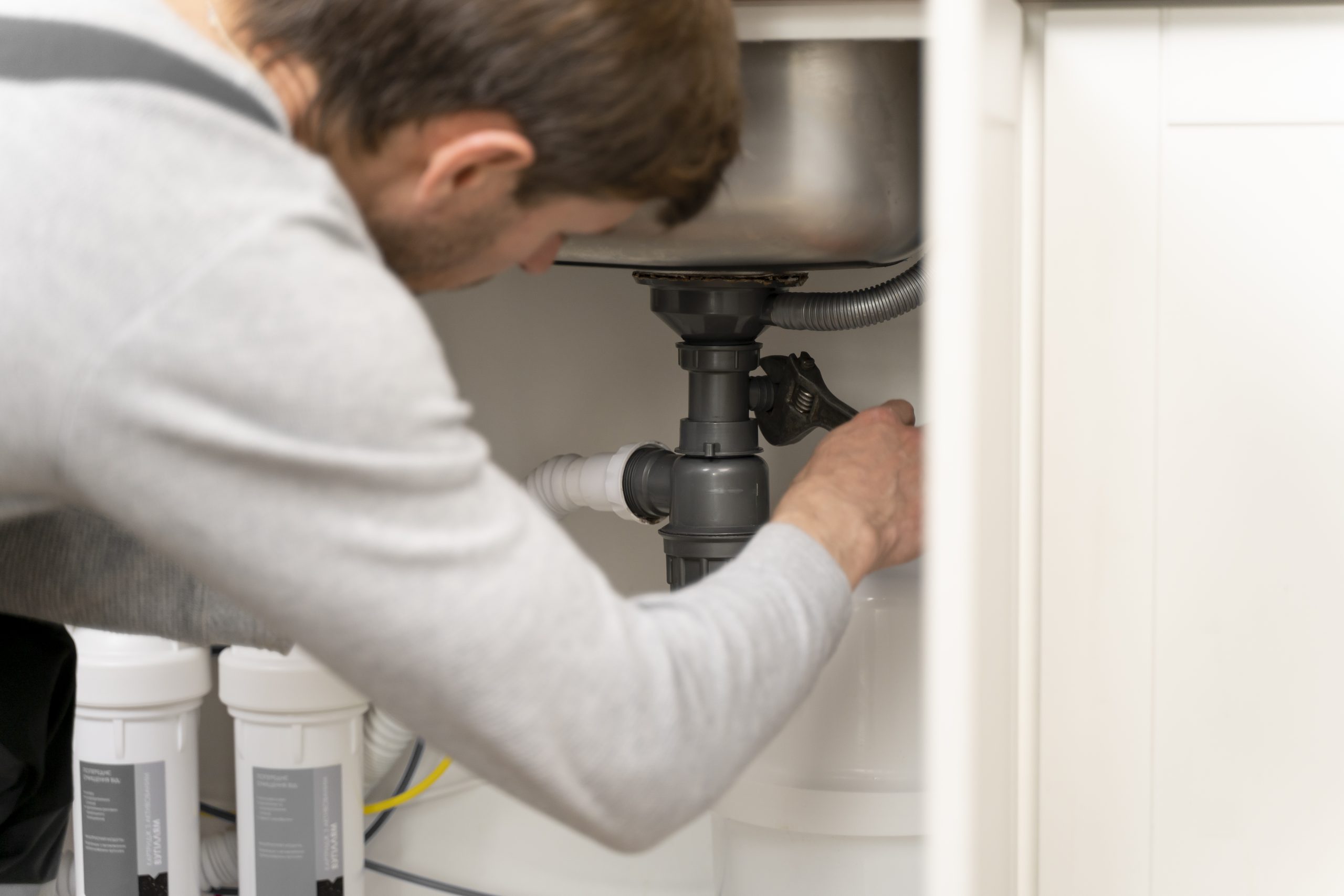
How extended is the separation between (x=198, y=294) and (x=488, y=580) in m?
0.15

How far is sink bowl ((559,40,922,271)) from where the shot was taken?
73 cm

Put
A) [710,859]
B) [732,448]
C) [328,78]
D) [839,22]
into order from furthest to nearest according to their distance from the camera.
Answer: [710,859] → [732,448] → [839,22] → [328,78]

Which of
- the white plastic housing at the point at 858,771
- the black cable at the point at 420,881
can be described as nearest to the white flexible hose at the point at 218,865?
the black cable at the point at 420,881

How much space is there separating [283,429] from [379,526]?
5 cm

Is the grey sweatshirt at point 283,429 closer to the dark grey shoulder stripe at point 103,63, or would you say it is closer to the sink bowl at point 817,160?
the dark grey shoulder stripe at point 103,63

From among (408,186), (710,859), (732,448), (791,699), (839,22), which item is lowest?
(710,859)

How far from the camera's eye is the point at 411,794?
3.95 feet

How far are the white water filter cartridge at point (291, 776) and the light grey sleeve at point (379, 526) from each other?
63cm

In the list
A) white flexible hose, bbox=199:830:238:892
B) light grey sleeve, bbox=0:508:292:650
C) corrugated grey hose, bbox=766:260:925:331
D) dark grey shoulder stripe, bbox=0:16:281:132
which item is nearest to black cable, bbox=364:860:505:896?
white flexible hose, bbox=199:830:238:892

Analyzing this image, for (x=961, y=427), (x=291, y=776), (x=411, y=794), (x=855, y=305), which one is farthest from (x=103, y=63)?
(x=411, y=794)

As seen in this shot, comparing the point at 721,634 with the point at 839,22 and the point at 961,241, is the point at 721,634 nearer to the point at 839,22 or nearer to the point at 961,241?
the point at 961,241

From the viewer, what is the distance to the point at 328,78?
54cm

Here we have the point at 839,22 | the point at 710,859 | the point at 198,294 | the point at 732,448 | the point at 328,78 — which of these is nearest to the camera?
the point at 198,294

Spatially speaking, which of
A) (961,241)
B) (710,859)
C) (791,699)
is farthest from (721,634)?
(710,859)
